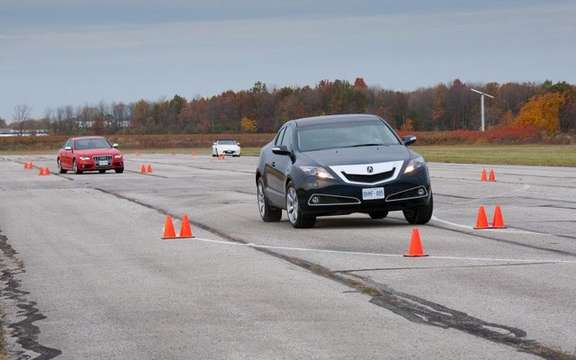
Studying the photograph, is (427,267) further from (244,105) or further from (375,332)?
(244,105)

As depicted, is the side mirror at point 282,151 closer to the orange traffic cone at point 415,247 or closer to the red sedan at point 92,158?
the orange traffic cone at point 415,247

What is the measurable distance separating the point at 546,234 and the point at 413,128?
16495 cm

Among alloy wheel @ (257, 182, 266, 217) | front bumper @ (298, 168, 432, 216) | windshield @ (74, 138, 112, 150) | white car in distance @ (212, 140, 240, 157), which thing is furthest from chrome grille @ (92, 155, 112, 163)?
white car in distance @ (212, 140, 240, 157)

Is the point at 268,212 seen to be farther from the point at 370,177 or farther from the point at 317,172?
the point at 370,177

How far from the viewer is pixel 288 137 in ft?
61.7

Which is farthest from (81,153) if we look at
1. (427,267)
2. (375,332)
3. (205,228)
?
(375,332)

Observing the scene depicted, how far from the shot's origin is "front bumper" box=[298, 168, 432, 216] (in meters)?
16.9

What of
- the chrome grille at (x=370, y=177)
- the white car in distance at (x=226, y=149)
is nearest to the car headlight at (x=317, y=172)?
the chrome grille at (x=370, y=177)

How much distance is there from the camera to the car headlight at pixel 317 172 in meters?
17.1

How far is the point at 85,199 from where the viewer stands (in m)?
27.3

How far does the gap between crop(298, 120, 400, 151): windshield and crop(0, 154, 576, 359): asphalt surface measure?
3.97 ft

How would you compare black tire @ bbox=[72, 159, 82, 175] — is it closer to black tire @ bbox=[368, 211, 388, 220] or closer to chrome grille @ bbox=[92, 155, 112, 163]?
chrome grille @ bbox=[92, 155, 112, 163]

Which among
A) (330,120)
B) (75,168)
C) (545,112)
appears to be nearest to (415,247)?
(330,120)

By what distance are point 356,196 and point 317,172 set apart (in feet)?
2.26
